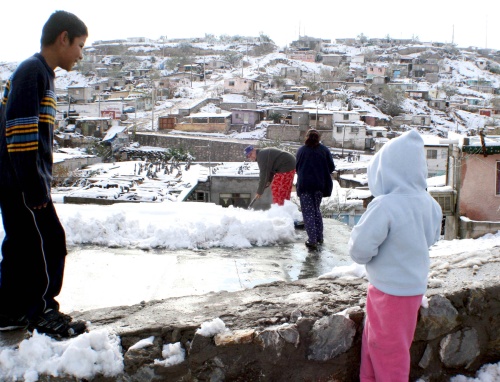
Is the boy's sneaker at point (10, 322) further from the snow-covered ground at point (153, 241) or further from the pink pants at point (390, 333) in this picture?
the pink pants at point (390, 333)

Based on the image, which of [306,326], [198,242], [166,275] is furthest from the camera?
[198,242]

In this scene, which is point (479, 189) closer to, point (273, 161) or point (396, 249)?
point (273, 161)

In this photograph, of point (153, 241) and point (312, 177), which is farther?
point (312, 177)

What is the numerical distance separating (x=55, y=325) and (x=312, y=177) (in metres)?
2.96

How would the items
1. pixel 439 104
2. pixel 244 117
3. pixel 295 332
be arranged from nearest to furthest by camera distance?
pixel 295 332 → pixel 244 117 → pixel 439 104

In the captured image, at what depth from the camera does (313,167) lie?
480 centimetres

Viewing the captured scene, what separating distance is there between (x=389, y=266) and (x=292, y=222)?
2880mm

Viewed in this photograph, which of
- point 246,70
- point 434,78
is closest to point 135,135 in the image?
point 246,70

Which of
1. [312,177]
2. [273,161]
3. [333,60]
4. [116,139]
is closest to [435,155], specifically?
[116,139]

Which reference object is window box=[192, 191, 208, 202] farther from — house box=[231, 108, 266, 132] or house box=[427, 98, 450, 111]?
house box=[427, 98, 450, 111]

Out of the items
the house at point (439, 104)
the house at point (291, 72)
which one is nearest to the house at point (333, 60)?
the house at point (291, 72)

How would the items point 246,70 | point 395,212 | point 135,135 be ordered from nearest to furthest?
point 395,212 → point 135,135 → point 246,70

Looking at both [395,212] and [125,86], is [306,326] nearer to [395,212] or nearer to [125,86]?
[395,212]

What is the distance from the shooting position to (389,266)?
2.31 meters
